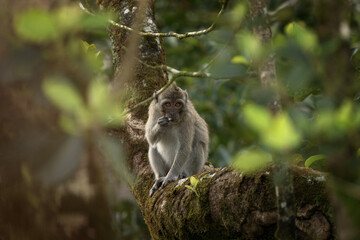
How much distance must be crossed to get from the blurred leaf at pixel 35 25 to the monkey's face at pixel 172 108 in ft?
21.8

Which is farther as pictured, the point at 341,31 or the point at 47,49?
the point at 341,31

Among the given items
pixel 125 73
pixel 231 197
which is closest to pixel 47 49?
pixel 125 73

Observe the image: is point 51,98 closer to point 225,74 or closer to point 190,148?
point 225,74

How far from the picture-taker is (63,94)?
3.64ft

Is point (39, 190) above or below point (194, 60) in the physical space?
above

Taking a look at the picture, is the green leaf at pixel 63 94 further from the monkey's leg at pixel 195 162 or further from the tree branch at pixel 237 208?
the monkey's leg at pixel 195 162

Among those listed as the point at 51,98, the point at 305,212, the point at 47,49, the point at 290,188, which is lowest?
the point at 305,212

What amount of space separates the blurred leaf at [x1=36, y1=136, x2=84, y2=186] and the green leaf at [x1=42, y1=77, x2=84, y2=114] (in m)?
0.08

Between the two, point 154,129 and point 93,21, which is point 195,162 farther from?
point 93,21

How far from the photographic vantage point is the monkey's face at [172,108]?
7.82 meters

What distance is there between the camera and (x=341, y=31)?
4.50 feet

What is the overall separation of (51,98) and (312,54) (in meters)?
0.81

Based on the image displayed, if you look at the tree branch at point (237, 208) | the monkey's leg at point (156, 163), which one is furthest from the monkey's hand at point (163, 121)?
the tree branch at point (237, 208)

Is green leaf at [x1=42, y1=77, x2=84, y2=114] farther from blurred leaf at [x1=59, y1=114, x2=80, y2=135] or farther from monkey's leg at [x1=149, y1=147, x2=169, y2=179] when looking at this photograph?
monkey's leg at [x1=149, y1=147, x2=169, y2=179]
